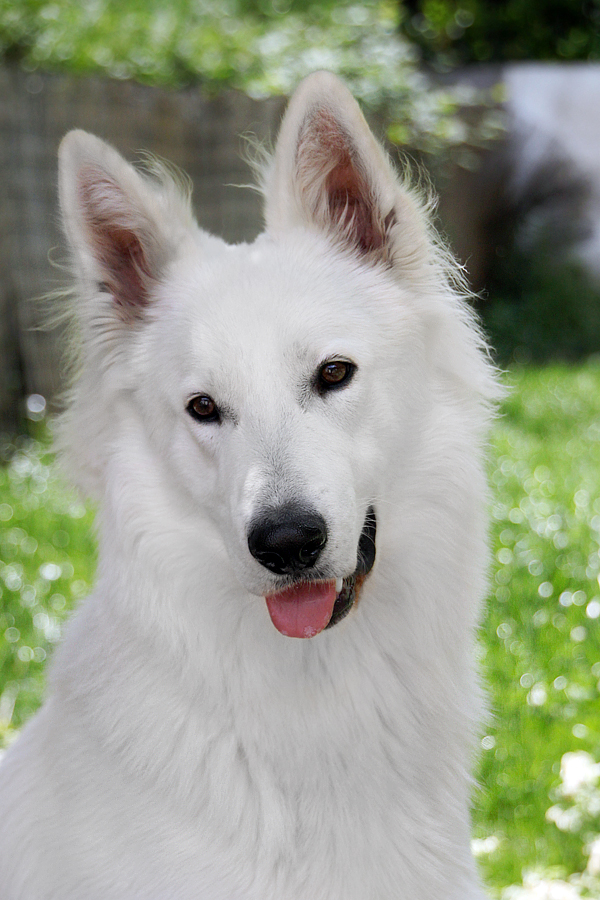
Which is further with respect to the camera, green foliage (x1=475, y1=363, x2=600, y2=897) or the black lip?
green foliage (x1=475, y1=363, x2=600, y2=897)

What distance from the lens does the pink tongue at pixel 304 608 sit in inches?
86.0

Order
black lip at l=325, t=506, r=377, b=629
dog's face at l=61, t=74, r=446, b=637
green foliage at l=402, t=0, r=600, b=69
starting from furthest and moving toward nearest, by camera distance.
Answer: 1. green foliage at l=402, t=0, r=600, b=69
2. black lip at l=325, t=506, r=377, b=629
3. dog's face at l=61, t=74, r=446, b=637

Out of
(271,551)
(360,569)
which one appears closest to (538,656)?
(360,569)

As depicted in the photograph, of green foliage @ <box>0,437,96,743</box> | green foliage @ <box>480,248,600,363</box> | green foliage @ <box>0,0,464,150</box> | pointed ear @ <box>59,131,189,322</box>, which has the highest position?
pointed ear @ <box>59,131,189,322</box>

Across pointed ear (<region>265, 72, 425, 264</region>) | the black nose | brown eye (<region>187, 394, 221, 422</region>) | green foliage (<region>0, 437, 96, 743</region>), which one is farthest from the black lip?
green foliage (<region>0, 437, 96, 743</region>)

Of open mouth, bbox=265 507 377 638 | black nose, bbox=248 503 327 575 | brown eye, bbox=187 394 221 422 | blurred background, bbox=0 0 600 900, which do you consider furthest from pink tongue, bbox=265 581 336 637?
blurred background, bbox=0 0 600 900

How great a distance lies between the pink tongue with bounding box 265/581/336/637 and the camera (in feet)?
7.16

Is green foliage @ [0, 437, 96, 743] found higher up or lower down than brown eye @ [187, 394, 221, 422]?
lower down

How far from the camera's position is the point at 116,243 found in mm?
2471

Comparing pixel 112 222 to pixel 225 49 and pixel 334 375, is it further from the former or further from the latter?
→ pixel 225 49

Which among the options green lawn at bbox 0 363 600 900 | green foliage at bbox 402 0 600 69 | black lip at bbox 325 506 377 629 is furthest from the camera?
Result: green foliage at bbox 402 0 600 69

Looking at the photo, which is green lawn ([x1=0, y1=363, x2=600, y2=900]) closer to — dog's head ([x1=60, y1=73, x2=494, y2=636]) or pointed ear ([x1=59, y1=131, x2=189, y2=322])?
Answer: dog's head ([x1=60, y1=73, x2=494, y2=636])

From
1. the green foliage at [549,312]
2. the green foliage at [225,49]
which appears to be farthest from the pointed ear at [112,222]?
the green foliage at [549,312]

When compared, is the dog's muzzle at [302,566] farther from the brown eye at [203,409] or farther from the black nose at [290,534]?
the brown eye at [203,409]
